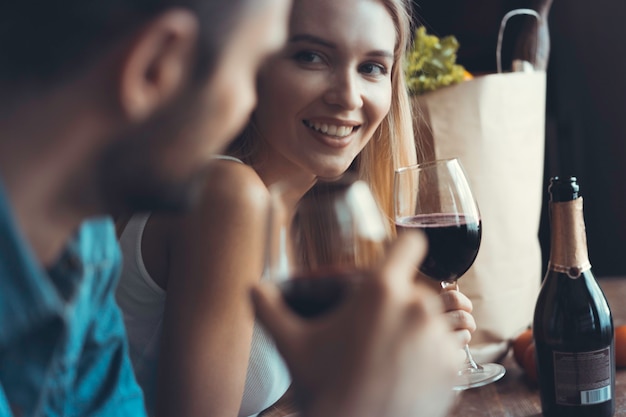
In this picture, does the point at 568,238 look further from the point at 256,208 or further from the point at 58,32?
the point at 58,32

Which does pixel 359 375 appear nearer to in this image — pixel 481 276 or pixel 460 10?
pixel 481 276

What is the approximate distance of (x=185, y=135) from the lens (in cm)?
55

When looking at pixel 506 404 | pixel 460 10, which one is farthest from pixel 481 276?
pixel 460 10

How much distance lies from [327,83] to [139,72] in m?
0.87

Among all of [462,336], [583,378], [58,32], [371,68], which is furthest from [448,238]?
[58,32]

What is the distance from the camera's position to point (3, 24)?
51cm

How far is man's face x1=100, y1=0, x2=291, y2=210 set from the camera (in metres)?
0.53

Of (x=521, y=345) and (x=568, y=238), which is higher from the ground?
(x=568, y=238)

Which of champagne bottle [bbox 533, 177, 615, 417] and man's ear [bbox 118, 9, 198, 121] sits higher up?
man's ear [bbox 118, 9, 198, 121]

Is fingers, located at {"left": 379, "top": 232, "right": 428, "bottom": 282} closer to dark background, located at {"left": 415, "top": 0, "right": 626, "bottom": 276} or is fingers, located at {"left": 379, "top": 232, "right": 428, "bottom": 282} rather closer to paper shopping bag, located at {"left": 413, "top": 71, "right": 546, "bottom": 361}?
paper shopping bag, located at {"left": 413, "top": 71, "right": 546, "bottom": 361}

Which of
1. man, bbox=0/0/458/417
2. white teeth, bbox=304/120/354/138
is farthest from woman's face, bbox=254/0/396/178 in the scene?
man, bbox=0/0/458/417

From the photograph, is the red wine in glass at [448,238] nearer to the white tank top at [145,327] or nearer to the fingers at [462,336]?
the fingers at [462,336]

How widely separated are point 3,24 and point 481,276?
1.00 meters

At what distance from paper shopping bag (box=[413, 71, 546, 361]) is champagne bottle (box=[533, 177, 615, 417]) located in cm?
25
